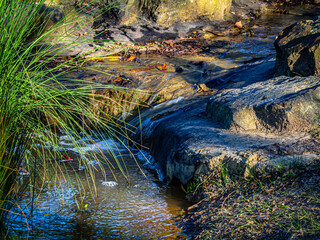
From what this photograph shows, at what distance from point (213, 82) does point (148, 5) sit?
5.72 m

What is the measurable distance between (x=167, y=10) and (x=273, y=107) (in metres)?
8.35

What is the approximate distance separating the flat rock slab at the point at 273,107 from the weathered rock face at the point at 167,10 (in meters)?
7.40

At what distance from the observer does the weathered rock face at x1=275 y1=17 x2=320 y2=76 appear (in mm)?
4660

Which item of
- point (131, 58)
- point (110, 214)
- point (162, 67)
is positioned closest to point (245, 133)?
point (110, 214)

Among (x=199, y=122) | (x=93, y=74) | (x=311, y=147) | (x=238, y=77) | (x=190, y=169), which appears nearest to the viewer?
(x=311, y=147)

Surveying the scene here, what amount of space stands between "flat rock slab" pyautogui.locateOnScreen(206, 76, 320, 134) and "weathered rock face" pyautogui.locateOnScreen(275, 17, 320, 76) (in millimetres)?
442

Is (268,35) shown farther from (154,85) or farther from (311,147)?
(311,147)

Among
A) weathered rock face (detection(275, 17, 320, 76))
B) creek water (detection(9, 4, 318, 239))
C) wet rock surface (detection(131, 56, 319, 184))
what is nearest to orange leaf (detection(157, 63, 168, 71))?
weathered rock face (detection(275, 17, 320, 76))

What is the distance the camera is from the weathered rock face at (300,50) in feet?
15.3

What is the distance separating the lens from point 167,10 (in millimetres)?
11414

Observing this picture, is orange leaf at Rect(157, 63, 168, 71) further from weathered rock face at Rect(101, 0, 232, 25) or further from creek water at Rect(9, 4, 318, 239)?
weathered rock face at Rect(101, 0, 232, 25)

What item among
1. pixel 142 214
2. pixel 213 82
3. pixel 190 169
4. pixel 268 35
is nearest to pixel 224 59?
pixel 213 82

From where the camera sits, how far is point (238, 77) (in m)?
6.43

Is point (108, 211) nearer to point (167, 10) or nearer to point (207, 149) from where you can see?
point (207, 149)
